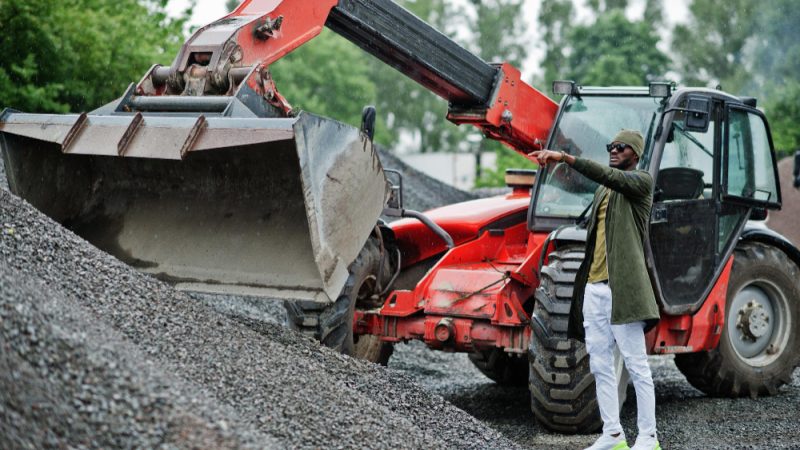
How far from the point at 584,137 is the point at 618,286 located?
2.23 meters

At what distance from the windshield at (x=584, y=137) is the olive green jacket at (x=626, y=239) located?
1.58 meters

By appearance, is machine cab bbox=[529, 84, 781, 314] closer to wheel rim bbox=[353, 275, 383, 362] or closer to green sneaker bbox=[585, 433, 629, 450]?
wheel rim bbox=[353, 275, 383, 362]

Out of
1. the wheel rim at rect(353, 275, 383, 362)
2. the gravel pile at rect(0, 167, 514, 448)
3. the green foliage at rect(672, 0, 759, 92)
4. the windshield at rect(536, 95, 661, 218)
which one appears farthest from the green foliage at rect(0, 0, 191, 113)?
the green foliage at rect(672, 0, 759, 92)

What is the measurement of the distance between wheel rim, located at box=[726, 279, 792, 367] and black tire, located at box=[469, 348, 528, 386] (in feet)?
5.75

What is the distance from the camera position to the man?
601 centimetres

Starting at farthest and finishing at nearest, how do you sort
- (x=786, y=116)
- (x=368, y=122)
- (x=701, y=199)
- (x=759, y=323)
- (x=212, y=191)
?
(x=786, y=116)
(x=759, y=323)
(x=701, y=199)
(x=212, y=191)
(x=368, y=122)

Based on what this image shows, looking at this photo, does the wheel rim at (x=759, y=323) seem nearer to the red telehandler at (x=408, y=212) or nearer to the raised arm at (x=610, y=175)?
the red telehandler at (x=408, y=212)

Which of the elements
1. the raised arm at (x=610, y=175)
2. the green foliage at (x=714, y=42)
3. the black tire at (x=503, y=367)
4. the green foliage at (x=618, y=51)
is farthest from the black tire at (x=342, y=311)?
the green foliage at (x=714, y=42)

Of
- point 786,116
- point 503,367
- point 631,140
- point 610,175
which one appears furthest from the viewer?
point 786,116

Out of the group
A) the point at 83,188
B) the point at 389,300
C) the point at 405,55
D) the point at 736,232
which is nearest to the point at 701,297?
the point at 736,232

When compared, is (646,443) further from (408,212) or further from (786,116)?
(786,116)

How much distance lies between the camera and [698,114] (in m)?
7.39

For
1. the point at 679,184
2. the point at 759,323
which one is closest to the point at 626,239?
the point at 679,184

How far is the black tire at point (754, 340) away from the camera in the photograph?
27.2 ft
